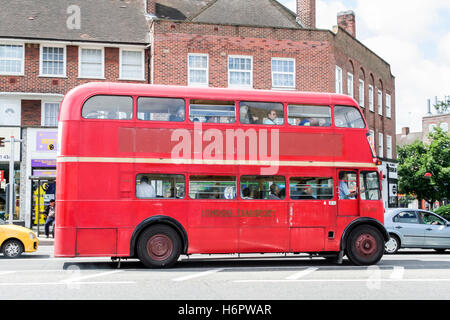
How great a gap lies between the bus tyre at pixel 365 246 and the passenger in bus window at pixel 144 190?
4663 millimetres

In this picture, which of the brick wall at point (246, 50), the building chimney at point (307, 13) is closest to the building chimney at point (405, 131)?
the building chimney at point (307, 13)

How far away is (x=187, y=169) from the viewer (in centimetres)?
1129

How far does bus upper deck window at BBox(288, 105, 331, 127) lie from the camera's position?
11906 mm

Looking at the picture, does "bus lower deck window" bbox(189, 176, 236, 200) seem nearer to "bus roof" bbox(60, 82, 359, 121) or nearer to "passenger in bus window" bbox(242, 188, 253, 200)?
"passenger in bus window" bbox(242, 188, 253, 200)

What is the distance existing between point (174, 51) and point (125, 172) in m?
16.6

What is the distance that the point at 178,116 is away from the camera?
11.4 m

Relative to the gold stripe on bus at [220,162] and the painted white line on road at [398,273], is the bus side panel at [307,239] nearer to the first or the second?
the gold stripe on bus at [220,162]

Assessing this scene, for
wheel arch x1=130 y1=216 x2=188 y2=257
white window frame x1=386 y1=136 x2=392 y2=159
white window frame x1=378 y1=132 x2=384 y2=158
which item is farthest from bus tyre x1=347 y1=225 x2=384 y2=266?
white window frame x1=386 y1=136 x2=392 y2=159

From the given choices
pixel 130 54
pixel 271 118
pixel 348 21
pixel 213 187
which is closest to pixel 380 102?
pixel 348 21

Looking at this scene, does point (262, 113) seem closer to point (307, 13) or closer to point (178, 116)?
point (178, 116)

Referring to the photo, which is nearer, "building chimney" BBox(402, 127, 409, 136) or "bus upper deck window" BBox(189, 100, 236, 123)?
"bus upper deck window" BBox(189, 100, 236, 123)

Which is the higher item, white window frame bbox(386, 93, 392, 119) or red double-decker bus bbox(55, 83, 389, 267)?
white window frame bbox(386, 93, 392, 119)

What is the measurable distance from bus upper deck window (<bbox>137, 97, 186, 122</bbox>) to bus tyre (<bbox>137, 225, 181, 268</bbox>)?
2.34 metres

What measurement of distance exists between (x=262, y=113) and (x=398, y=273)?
4437mm
